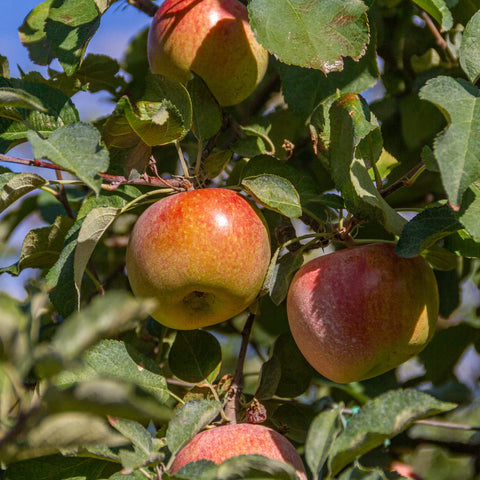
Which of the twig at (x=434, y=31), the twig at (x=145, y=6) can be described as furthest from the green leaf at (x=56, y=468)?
the twig at (x=434, y=31)

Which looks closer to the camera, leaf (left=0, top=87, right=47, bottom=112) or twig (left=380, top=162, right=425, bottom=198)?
leaf (left=0, top=87, right=47, bottom=112)

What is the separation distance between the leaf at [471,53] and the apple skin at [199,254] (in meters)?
0.33

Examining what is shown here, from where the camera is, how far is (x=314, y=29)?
2.81ft

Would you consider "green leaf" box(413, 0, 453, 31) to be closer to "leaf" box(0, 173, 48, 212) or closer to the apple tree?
the apple tree

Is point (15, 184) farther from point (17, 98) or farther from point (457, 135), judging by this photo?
point (457, 135)

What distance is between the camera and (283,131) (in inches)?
54.4

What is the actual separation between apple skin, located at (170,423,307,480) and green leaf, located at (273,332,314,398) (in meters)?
0.23

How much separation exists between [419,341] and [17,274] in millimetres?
598

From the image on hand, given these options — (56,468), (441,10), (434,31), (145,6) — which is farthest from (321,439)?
(434,31)

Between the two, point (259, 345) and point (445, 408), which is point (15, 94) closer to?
point (445, 408)

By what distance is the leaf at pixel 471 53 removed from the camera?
751 mm

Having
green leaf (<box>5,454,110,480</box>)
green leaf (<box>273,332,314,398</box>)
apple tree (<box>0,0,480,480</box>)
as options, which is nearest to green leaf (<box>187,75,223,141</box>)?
apple tree (<box>0,0,480,480</box>)

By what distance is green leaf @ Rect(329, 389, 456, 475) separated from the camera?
0.53 meters

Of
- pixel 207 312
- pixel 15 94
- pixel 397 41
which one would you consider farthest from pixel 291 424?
pixel 397 41
